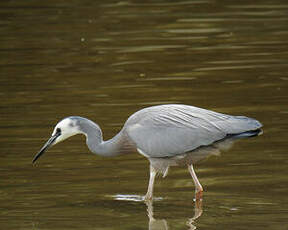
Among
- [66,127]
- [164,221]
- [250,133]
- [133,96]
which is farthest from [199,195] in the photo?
[133,96]

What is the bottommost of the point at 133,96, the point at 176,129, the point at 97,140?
the point at 133,96

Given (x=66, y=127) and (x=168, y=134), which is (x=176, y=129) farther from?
(x=66, y=127)

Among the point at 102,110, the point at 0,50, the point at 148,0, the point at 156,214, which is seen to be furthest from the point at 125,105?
the point at 148,0

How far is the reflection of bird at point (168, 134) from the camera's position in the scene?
31.5 feet

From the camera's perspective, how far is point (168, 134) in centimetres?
989

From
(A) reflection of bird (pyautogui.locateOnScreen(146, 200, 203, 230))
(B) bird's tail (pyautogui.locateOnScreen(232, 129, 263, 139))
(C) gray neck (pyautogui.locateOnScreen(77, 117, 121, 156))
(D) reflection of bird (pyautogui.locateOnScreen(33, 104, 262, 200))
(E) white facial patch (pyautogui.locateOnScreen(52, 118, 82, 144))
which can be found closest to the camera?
(A) reflection of bird (pyautogui.locateOnScreen(146, 200, 203, 230))

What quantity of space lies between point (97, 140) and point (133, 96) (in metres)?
4.25

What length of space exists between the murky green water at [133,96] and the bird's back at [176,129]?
1.65 feet

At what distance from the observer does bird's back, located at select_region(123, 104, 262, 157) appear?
9.59 metres

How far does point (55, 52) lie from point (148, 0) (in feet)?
23.4

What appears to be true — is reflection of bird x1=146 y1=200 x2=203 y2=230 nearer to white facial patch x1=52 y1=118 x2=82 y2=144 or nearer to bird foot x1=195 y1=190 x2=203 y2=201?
bird foot x1=195 y1=190 x2=203 y2=201

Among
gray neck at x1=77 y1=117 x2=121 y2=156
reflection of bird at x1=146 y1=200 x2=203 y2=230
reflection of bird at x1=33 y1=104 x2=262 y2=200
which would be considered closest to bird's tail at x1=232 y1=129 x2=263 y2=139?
reflection of bird at x1=33 y1=104 x2=262 y2=200

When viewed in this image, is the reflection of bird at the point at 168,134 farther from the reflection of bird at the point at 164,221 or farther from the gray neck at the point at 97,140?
the reflection of bird at the point at 164,221

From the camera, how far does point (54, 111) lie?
13.7 meters
